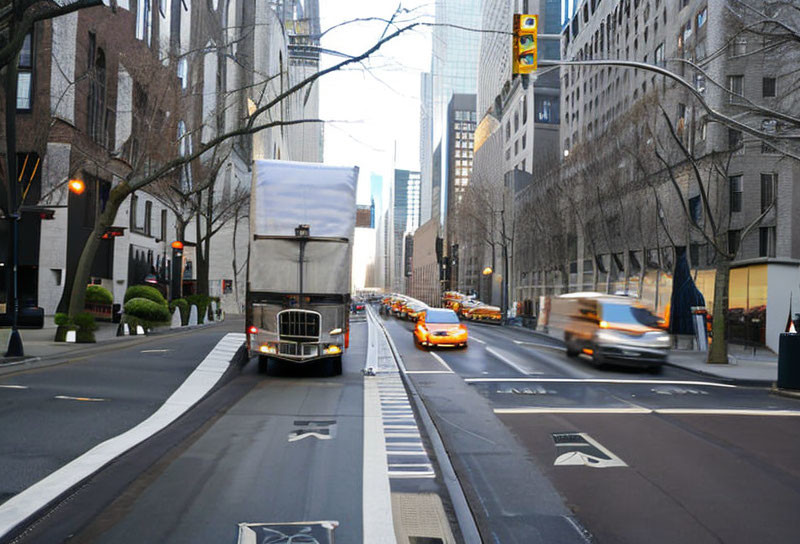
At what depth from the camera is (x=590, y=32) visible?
61.6m

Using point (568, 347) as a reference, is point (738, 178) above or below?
above

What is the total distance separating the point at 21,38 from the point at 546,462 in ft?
36.5

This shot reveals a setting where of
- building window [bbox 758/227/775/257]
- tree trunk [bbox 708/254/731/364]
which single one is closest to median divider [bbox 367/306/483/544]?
tree trunk [bbox 708/254/731/364]

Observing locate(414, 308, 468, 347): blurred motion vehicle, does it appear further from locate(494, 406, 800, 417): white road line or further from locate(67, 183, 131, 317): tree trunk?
locate(494, 406, 800, 417): white road line

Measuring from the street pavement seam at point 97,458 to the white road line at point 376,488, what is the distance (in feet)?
9.20

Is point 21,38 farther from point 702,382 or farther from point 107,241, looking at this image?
point 107,241

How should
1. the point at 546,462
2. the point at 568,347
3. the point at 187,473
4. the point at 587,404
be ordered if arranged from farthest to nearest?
the point at 568,347 < the point at 587,404 < the point at 546,462 < the point at 187,473

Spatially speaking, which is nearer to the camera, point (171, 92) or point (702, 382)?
point (702, 382)

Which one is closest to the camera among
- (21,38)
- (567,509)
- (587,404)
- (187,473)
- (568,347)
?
(567,509)

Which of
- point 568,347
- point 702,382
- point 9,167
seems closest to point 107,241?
point 9,167

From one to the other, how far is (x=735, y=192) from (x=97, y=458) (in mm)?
34182

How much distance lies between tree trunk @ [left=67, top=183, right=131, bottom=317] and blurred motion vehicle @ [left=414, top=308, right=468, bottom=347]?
37.1 ft

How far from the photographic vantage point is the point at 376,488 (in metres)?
6.32

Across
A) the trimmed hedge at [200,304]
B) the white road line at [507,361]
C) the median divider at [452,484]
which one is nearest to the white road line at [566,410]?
the median divider at [452,484]
